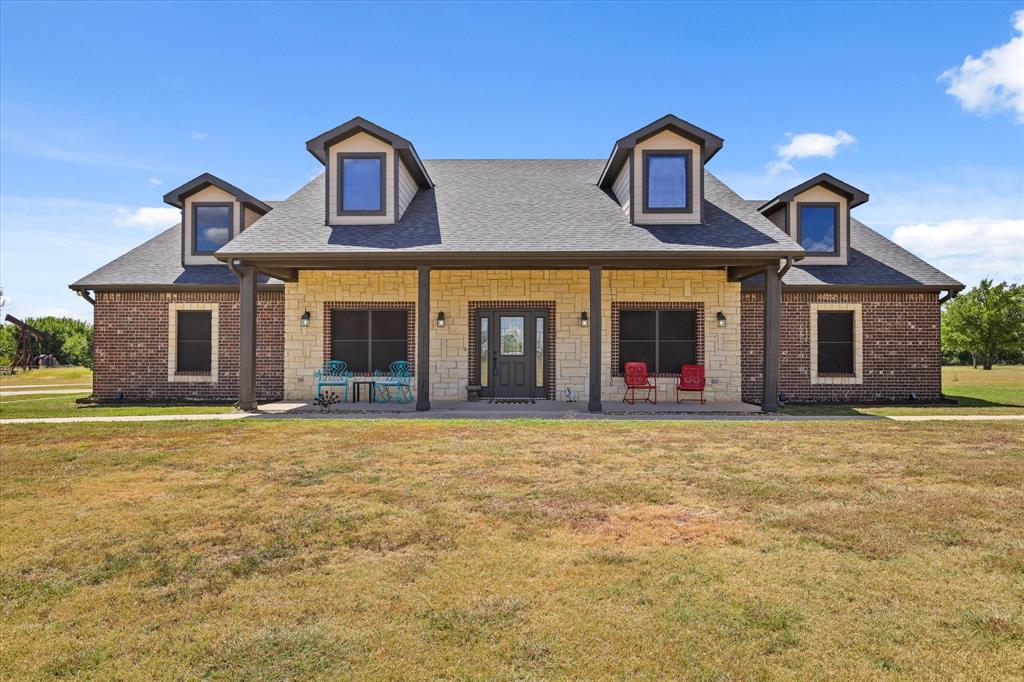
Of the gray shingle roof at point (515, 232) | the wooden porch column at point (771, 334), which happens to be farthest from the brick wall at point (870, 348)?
the wooden porch column at point (771, 334)

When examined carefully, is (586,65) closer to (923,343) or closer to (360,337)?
(360,337)

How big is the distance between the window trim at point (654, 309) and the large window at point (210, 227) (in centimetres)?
1022

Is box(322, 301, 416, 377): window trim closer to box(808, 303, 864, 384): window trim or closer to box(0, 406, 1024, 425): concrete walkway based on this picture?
box(0, 406, 1024, 425): concrete walkway

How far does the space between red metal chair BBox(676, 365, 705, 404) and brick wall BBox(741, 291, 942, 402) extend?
154 centimetres

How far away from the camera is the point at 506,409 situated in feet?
39.2

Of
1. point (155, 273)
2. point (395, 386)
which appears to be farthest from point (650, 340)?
point (155, 273)

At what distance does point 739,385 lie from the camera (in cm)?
1386

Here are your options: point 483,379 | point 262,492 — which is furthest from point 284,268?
point 262,492

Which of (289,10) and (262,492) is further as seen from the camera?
(289,10)

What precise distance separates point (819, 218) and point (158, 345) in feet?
56.4

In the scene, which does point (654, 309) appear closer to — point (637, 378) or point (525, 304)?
point (637, 378)

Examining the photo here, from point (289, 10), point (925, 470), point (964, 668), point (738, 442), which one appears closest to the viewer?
point (964, 668)

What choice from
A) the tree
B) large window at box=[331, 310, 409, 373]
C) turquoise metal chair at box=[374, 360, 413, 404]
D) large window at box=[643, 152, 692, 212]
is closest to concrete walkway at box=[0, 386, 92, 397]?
large window at box=[331, 310, 409, 373]

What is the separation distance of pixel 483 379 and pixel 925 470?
923cm
